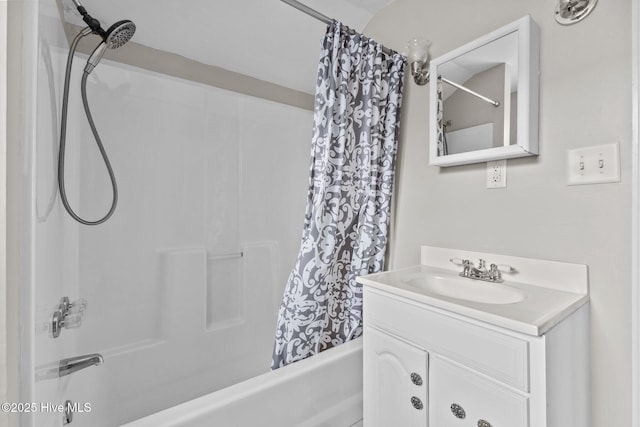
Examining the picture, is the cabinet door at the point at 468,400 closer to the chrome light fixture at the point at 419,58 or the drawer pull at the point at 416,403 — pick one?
the drawer pull at the point at 416,403

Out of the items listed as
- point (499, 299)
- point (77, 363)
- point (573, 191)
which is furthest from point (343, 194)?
point (77, 363)

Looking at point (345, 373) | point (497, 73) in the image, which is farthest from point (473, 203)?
point (345, 373)

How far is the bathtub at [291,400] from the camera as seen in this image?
3.08ft

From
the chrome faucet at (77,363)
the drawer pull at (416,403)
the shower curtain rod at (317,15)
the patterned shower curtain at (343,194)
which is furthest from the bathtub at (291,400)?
the shower curtain rod at (317,15)

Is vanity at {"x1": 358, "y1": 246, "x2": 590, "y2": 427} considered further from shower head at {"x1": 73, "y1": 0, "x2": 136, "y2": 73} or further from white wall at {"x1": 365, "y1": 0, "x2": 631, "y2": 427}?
shower head at {"x1": 73, "y1": 0, "x2": 136, "y2": 73}

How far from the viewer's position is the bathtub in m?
0.94

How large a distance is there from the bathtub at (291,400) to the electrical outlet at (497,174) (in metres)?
0.92

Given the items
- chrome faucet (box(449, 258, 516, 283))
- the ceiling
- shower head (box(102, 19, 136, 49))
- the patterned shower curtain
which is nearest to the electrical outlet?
chrome faucet (box(449, 258, 516, 283))

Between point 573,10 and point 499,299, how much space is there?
1065 mm

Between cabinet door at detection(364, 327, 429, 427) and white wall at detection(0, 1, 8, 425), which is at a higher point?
white wall at detection(0, 1, 8, 425)

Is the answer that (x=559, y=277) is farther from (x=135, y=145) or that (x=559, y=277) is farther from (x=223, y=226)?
→ (x=135, y=145)

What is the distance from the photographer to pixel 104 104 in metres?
1.52

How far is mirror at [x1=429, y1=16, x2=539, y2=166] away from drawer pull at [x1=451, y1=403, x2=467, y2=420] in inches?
35.5

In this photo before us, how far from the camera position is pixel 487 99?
4.02 ft
